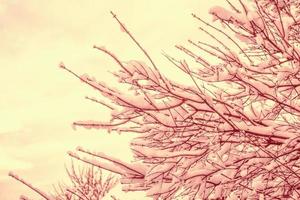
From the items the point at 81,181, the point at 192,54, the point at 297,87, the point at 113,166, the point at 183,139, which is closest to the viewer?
the point at 113,166

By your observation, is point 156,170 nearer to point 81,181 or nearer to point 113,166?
point 113,166

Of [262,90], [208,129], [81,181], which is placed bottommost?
[208,129]

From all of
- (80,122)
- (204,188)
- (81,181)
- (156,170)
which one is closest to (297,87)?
(204,188)

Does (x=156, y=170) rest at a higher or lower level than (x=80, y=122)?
lower

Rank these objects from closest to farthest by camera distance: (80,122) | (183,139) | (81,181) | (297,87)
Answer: (80,122), (183,139), (297,87), (81,181)

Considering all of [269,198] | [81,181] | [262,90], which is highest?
[81,181]

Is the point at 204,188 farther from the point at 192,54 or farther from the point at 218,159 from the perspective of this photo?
the point at 192,54

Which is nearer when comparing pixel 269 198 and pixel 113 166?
pixel 113 166

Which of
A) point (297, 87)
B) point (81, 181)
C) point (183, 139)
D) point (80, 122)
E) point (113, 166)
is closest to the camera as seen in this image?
point (80, 122)

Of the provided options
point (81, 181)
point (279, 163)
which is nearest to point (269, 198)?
point (279, 163)
